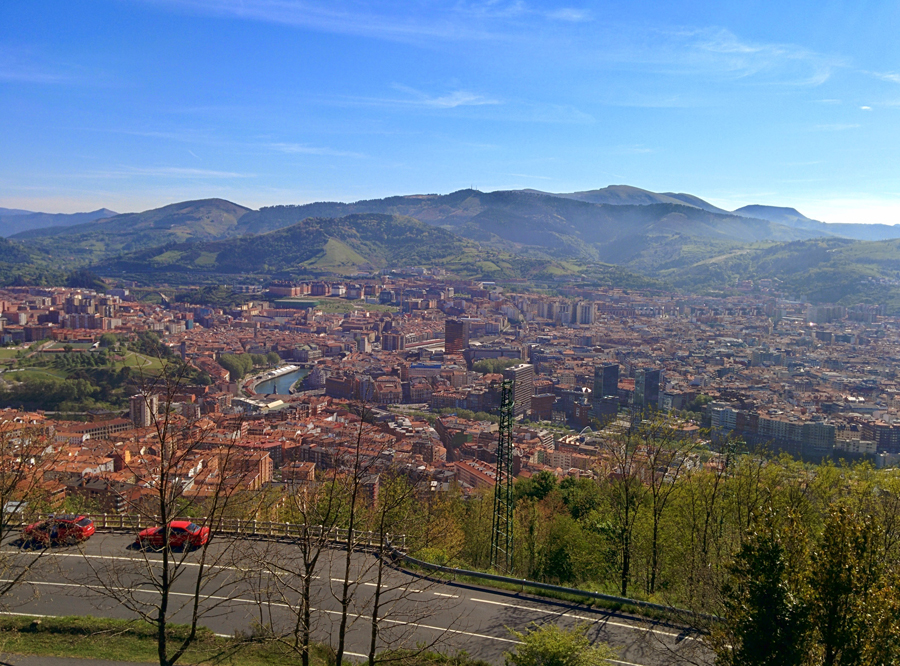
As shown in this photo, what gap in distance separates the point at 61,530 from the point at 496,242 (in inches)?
4087

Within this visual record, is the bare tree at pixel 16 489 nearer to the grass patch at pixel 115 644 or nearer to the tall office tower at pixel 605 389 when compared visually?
the grass patch at pixel 115 644

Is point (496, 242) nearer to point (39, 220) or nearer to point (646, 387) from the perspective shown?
point (646, 387)

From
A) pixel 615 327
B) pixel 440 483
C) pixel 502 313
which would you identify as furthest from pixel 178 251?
pixel 440 483

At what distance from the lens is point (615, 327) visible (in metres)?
45.7

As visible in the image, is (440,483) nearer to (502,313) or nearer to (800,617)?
(800,617)

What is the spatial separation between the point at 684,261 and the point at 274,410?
75.9 metres

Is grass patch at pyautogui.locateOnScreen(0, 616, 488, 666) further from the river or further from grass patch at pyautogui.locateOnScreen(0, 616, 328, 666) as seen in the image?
the river

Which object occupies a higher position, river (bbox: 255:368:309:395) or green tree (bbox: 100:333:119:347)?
green tree (bbox: 100:333:119:347)

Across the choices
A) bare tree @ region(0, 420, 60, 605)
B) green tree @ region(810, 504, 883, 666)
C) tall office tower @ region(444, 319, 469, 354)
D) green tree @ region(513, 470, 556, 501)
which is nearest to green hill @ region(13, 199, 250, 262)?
tall office tower @ region(444, 319, 469, 354)

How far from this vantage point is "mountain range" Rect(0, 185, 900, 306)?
229 ft

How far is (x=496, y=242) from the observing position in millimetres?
106812

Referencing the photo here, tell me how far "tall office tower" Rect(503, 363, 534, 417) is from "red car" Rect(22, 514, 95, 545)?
66.8 ft

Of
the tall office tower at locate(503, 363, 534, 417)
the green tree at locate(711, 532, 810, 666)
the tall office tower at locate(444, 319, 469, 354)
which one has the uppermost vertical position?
the green tree at locate(711, 532, 810, 666)

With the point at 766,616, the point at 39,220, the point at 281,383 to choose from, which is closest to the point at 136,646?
the point at 766,616
